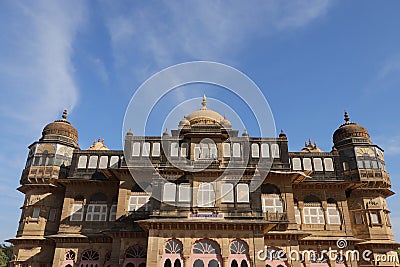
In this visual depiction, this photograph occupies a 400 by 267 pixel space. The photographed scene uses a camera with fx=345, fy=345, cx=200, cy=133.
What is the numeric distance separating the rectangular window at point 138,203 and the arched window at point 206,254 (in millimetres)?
7368

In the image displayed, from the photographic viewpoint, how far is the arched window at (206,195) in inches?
1186

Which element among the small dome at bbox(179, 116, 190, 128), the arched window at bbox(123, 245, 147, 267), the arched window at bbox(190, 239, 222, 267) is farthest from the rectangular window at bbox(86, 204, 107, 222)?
the small dome at bbox(179, 116, 190, 128)

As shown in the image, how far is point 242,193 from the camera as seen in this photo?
30422 mm

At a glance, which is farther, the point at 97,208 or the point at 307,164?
the point at 307,164

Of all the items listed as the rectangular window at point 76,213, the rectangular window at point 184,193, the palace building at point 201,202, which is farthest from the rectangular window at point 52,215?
the rectangular window at point 184,193

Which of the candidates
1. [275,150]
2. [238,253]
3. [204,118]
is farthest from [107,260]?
[275,150]

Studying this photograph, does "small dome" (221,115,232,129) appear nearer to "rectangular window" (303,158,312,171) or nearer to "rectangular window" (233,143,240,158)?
"rectangular window" (233,143,240,158)

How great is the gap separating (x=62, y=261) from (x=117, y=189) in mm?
8358

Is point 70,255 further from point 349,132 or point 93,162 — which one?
point 349,132

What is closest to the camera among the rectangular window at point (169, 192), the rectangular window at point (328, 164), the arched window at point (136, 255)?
the rectangular window at point (169, 192)

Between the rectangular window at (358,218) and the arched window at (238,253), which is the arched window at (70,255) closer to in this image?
the arched window at (238,253)

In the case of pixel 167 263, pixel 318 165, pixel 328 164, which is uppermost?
pixel 328 164

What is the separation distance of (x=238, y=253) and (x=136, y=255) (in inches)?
374

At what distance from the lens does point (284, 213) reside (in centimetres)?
3234
